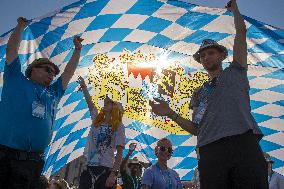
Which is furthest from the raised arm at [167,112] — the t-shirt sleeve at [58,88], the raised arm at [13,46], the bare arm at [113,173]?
the bare arm at [113,173]

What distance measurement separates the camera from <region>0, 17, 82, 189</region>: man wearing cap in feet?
8.94

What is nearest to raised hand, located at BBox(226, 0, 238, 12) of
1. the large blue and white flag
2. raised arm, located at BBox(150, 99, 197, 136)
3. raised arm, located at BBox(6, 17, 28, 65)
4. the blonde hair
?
raised arm, located at BBox(150, 99, 197, 136)

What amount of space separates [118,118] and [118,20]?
1.82 meters

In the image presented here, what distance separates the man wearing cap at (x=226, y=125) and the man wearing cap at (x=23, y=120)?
45.8 inches

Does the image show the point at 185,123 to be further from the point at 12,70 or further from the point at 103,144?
the point at 103,144

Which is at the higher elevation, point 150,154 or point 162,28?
point 162,28

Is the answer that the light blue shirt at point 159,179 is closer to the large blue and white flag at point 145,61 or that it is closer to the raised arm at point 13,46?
the large blue and white flag at point 145,61

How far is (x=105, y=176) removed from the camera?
4309 mm

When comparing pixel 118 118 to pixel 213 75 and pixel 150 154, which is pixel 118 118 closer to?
pixel 213 75

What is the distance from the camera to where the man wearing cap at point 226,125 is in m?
2.16

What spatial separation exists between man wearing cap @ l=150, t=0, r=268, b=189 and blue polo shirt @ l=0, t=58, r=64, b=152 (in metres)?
1.15

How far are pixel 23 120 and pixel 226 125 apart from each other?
1.77 m

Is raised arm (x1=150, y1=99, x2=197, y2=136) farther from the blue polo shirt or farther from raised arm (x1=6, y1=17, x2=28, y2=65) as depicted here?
raised arm (x1=6, y1=17, x2=28, y2=65)

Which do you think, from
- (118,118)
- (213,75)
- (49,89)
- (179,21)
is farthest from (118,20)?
(213,75)
